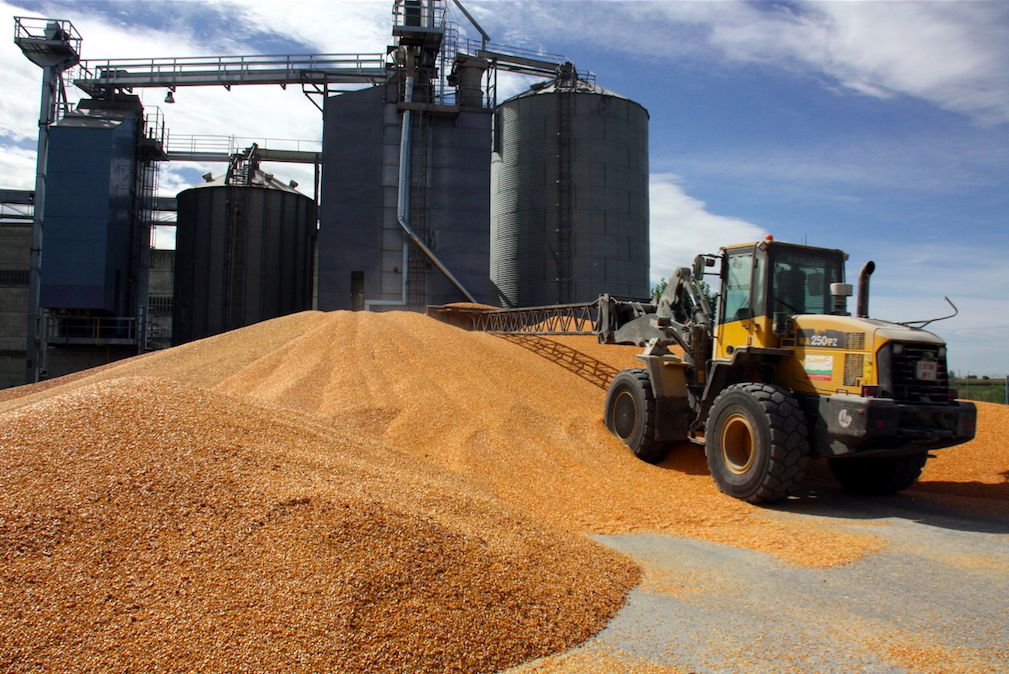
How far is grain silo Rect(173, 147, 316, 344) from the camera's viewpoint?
25734 millimetres

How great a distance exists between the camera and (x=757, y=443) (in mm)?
7234

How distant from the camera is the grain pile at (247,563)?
128 inches

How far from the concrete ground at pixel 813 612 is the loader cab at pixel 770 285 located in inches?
103

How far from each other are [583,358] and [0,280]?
1120 inches

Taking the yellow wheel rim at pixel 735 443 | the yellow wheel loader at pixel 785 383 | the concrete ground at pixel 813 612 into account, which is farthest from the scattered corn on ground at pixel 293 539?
the yellow wheel loader at pixel 785 383

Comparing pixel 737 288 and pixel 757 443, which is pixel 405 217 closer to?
pixel 737 288

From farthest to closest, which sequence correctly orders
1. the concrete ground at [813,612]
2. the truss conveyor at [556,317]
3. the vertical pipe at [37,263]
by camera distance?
the vertical pipe at [37,263] < the truss conveyor at [556,317] < the concrete ground at [813,612]

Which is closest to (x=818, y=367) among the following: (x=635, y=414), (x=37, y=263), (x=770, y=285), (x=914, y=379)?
(x=914, y=379)

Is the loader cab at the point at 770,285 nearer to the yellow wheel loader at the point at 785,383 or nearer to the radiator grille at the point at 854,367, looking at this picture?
the yellow wheel loader at the point at 785,383

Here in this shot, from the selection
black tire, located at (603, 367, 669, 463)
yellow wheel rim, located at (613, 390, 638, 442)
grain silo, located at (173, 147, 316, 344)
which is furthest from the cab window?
grain silo, located at (173, 147, 316, 344)

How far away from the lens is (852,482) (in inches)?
337

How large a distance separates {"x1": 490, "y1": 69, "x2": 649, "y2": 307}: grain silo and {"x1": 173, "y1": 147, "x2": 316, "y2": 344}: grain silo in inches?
339

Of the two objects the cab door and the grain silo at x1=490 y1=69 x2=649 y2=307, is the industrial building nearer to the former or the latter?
the grain silo at x1=490 y1=69 x2=649 y2=307

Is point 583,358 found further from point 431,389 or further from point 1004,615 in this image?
point 1004,615
